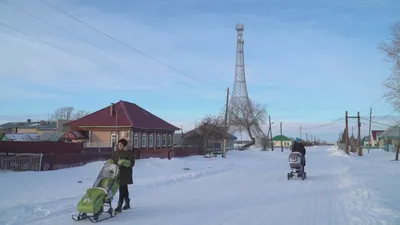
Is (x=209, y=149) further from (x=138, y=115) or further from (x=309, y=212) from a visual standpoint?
(x=309, y=212)

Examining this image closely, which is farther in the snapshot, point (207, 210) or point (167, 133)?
point (167, 133)

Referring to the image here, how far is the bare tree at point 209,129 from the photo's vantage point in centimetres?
5680

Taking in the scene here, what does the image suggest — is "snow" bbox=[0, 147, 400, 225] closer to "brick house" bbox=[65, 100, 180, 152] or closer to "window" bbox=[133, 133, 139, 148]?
"brick house" bbox=[65, 100, 180, 152]

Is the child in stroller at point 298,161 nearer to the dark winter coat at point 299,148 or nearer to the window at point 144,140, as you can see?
the dark winter coat at point 299,148

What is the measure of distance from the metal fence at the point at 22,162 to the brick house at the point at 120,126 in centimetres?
1647

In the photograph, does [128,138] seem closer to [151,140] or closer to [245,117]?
[151,140]

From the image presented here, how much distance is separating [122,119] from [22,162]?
18877mm

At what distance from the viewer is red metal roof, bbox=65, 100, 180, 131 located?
40.5 metres

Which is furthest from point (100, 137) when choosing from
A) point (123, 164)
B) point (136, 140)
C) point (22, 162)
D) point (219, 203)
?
point (123, 164)

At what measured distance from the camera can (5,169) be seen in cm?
2238

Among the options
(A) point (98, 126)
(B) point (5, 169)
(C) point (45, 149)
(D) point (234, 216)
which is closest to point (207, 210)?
(D) point (234, 216)

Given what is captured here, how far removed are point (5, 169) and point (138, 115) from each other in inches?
848

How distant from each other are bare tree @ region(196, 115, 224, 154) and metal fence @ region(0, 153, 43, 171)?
32168 millimetres

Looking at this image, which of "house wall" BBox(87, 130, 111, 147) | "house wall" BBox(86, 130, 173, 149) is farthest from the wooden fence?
"house wall" BBox(87, 130, 111, 147)
